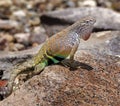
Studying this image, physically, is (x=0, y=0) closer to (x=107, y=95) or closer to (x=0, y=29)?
(x=0, y=29)

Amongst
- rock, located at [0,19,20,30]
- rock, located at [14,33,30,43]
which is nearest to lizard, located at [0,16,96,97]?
rock, located at [14,33,30,43]

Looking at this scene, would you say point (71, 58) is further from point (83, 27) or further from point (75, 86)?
point (75, 86)

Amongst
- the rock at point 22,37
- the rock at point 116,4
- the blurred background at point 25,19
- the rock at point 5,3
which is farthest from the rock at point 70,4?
the rock at point 22,37

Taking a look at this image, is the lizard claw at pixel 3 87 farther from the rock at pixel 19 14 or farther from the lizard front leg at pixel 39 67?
the rock at pixel 19 14

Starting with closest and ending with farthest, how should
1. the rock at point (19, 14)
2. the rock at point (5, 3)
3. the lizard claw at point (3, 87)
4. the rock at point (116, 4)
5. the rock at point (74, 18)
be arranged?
the lizard claw at point (3, 87) → the rock at point (74, 18) → the rock at point (19, 14) → the rock at point (116, 4) → the rock at point (5, 3)

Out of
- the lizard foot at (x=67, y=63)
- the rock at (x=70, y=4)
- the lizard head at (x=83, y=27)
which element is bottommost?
the rock at (x=70, y=4)

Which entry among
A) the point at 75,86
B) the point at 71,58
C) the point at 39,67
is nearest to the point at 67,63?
the point at 71,58
